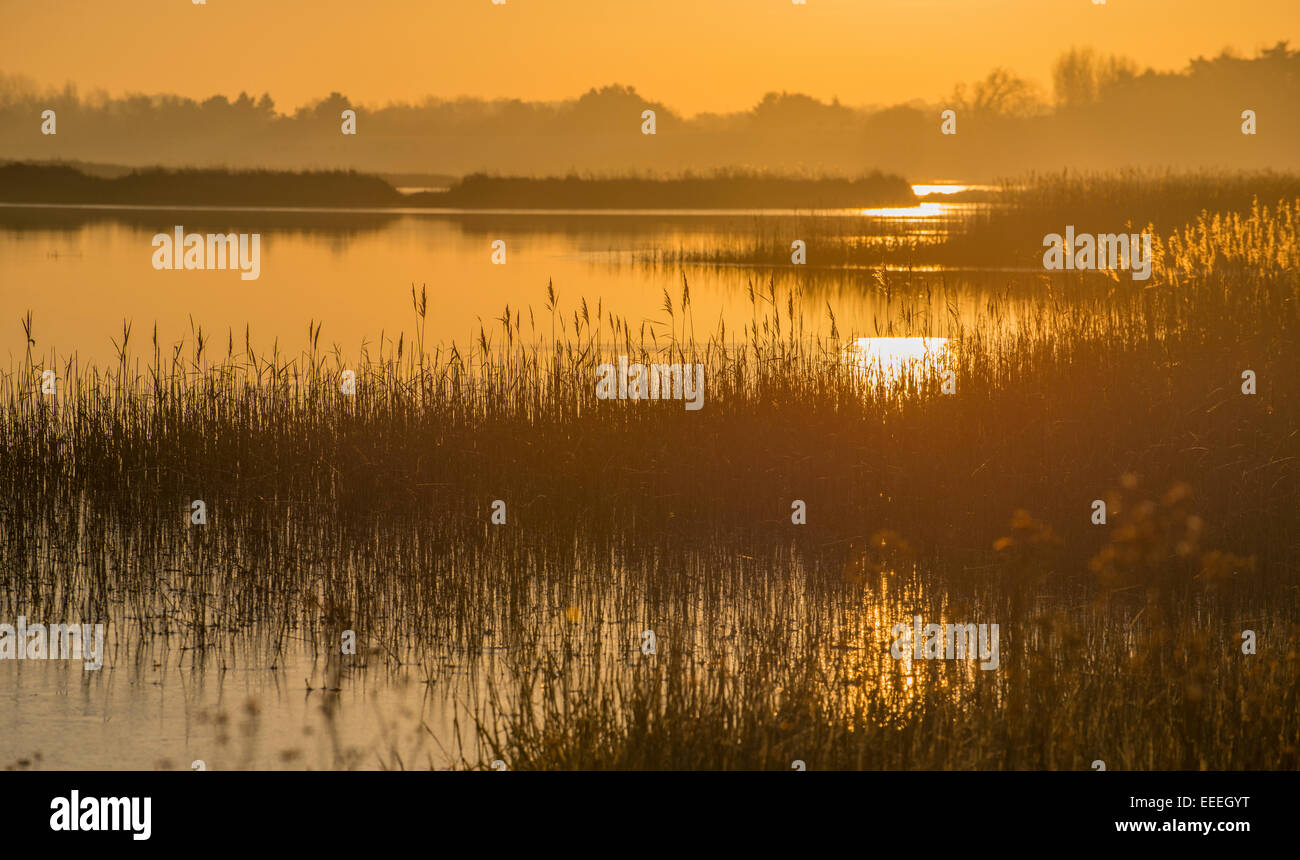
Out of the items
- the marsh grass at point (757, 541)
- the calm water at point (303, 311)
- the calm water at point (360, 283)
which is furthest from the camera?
the calm water at point (360, 283)

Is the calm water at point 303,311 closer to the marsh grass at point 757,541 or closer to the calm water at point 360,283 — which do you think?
the calm water at point 360,283

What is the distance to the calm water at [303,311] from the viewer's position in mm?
5047

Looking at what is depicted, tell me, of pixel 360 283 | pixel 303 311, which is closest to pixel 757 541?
pixel 303 311

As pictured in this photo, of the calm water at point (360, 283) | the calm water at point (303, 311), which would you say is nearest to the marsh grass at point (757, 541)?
the calm water at point (303, 311)

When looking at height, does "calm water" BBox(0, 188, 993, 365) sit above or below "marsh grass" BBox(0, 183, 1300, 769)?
above

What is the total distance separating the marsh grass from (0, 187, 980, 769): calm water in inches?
12.4

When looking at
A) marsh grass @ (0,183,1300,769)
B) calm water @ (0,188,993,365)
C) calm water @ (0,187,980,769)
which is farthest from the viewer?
calm water @ (0,188,993,365)

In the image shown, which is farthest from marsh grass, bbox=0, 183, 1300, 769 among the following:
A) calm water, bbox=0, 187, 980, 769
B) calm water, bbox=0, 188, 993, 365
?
calm water, bbox=0, 188, 993, 365

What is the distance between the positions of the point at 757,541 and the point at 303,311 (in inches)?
543

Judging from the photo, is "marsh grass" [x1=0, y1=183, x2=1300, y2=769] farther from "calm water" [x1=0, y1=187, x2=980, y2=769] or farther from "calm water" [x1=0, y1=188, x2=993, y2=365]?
"calm water" [x1=0, y1=188, x2=993, y2=365]

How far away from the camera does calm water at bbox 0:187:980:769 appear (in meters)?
5.05

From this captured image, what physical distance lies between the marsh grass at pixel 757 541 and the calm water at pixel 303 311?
314mm
